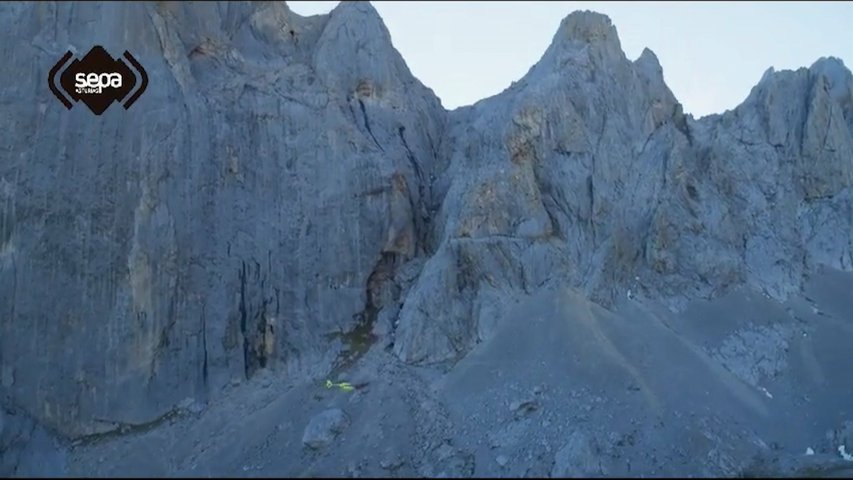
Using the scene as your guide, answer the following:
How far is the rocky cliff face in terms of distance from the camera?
35.9 meters

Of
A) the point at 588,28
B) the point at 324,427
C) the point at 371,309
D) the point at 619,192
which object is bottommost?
the point at 324,427

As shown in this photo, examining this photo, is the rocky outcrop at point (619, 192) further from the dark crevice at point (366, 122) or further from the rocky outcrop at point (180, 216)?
the rocky outcrop at point (180, 216)

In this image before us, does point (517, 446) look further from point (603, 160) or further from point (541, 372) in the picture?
point (603, 160)

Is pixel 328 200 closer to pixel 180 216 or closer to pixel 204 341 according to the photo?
pixel 180 216

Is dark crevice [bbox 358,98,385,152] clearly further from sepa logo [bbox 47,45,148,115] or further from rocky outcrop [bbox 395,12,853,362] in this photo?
sepa logo [bbox 47,45,148,115]

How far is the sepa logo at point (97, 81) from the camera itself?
37906 mm

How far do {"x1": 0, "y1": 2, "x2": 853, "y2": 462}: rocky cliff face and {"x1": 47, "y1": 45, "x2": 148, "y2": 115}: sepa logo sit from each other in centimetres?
Result: 54

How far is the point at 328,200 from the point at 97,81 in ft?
40.6

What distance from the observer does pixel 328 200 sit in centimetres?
4178

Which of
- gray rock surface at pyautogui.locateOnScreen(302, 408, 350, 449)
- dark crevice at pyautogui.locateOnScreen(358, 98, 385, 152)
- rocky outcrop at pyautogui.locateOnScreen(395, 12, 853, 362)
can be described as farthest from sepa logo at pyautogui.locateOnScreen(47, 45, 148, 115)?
gray rock surface at pyautogui.locateOnScreen(302, 408, 350, 449)

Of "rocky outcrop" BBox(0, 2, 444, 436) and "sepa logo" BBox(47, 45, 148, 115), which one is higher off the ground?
"sepa logo" BBox(47, 45, 148, 115)

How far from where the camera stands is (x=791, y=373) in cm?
3531

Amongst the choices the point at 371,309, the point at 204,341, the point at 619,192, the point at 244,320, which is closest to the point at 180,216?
the point at 244,320

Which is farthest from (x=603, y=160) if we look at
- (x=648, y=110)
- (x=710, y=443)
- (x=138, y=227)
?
(x=138, y=227)
